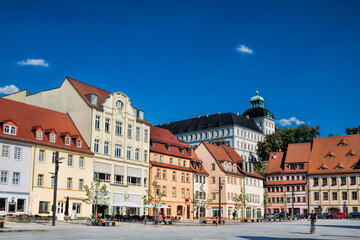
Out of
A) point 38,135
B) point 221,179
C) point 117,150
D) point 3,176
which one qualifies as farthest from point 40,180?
point 221,179

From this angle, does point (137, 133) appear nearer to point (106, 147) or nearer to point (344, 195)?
point (106, 147)

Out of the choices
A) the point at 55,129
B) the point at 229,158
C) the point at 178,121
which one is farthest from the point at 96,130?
the point at 178,121

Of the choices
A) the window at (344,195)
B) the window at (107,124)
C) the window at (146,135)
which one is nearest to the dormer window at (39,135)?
the window at (107,124)

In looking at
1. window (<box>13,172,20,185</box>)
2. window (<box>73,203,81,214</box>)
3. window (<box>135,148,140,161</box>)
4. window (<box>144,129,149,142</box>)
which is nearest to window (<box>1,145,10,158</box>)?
window (<box>13,172,20,185</box>)

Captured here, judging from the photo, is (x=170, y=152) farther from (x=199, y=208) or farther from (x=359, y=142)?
(x=359, y=142)

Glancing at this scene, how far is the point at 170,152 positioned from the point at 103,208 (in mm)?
A: 19147

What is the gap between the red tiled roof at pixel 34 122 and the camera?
55938 millimetres

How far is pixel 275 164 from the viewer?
4719 inches

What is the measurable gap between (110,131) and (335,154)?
62957 millimetres

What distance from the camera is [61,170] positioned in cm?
5894

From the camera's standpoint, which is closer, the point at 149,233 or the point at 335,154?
the point at 149,233

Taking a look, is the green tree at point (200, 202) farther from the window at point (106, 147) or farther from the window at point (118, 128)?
the window at point (106, 147)

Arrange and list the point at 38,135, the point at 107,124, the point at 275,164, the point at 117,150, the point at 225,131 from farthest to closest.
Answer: the point at 225,131 < the point at 275,164 < the point at 117,150 < the point at 107,124 < the point at 38,135

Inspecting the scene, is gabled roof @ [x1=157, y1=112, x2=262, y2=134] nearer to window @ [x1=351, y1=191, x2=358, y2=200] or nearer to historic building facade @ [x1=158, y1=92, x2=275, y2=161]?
historic building facade @ [x1=158, y1=92, x2=275, y2=161]
